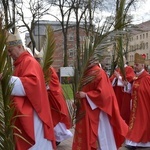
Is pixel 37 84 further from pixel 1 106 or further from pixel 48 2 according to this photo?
pixel 48 2

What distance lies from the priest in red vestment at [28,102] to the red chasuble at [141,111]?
3725 millimetres

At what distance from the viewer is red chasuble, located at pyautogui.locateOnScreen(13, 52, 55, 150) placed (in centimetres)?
357

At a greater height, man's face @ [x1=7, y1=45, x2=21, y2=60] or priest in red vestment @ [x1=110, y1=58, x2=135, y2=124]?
man's face @ [x1=7, y1=45, x2=21, y2=60]

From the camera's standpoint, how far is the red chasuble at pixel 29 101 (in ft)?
11.7

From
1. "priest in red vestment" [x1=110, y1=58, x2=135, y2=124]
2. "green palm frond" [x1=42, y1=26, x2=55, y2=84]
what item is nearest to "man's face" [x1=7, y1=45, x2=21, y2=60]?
"green palm frond" [x1=42, y1=26, x2=55, y2=84]

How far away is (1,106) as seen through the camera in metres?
2.72

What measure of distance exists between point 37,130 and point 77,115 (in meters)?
0.71

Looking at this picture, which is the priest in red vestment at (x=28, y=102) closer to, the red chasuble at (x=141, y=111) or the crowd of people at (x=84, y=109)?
the crowd of people at (x=84, y=109)

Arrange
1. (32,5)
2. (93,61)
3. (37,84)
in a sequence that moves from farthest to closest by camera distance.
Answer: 1. (32,5)
2. (93,61)
3. (37,84)

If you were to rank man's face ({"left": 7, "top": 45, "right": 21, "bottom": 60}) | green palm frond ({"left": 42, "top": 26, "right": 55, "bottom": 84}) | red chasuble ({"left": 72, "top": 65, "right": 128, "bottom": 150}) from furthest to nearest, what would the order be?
1. red chasuble ({"left": 72, "top": 65, "right": 128, "bottom": 150})
2. green palm frond ({"left": 42, "top": 26, "right": 55, "bottom": 84})
3. man's face ({"left": 7, "top": 45, "right": 21, "bottom": 60})

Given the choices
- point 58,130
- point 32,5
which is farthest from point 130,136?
point 32,5

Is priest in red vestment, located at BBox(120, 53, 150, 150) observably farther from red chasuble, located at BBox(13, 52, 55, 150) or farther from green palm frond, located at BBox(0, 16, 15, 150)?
green palm frond, located at BBox(0, 16, 15, 150)

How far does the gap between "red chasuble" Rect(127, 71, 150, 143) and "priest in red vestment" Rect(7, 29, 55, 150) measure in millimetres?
3725

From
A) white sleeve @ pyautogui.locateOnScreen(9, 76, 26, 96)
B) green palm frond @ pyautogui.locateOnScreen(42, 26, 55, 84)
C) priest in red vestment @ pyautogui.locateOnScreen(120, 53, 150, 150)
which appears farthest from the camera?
priest in red vestment @ pyautogui.locateOnScreen(120, 53, 150, 150)
